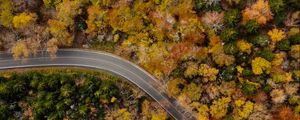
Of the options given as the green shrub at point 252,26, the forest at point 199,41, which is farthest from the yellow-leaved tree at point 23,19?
the green shrub at point 252,26

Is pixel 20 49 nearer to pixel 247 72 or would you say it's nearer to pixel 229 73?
pixel 229 73

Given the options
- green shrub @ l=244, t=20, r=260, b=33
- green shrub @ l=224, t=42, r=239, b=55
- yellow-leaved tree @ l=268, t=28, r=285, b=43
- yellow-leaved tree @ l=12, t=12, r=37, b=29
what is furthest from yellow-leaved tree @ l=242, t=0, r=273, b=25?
yellow-leaved tree @ l=12, t=12, r=37, b=29

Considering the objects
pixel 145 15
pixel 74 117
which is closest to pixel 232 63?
pixel 145 15

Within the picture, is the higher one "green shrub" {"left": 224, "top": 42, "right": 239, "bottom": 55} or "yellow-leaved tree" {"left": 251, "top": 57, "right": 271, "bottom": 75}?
"green shrub" {"left": 224, "top": 42, "right": 239, "bottom": 55}

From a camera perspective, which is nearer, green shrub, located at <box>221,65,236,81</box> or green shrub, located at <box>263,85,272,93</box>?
green shrub, located at <box>263,85,272,93</box>

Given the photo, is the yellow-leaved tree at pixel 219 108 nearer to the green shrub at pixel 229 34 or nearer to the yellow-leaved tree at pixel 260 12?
the green shrub at pixel 229 34

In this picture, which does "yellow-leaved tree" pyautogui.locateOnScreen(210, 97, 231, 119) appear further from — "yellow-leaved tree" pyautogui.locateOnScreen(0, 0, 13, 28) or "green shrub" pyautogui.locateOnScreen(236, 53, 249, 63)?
"yellow-leaved tree" pyautogui.locateOnScreen(0, 0, 13, 28)

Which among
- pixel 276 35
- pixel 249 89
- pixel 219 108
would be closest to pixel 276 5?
pixel 276 35

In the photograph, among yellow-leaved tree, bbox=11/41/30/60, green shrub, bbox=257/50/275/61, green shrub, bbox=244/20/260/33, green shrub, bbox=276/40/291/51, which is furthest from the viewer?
yellow-leaved tree, bbox=11/41/30/60
